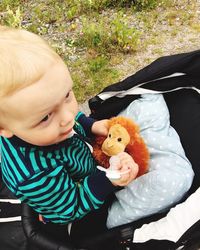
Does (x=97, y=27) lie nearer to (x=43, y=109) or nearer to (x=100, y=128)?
(x=100, y=128)

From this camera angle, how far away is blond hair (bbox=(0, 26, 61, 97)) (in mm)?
993

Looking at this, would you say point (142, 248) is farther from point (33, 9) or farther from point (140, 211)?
point (33, 9)

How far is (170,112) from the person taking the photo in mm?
1641

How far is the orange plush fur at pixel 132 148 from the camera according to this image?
1.42 metres

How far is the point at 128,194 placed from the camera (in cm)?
140

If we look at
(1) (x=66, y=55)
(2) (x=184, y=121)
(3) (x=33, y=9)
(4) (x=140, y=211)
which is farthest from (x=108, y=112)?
(3) (x=33, y=9)

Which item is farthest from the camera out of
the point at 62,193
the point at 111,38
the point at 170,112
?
the point at 111,38

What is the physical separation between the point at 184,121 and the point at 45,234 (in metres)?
0.62

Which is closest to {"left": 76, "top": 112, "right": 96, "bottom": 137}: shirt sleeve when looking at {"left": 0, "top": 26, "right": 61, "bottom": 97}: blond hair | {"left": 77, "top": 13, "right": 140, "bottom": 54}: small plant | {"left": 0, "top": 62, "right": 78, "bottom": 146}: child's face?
{"left": 0, "top": 62, "right": 78, "bottom": 146}: child's face

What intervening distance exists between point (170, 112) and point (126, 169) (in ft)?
1.43

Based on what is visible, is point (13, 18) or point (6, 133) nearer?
point (6, 133)

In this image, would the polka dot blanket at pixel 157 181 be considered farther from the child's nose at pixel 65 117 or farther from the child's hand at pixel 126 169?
→ the child's nose at pixel 65 117

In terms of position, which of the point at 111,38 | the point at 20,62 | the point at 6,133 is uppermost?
the point at 20,62

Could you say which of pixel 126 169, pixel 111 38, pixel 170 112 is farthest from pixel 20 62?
pixel 111 38
